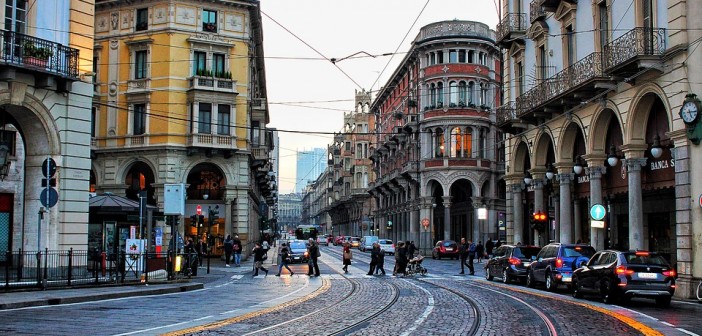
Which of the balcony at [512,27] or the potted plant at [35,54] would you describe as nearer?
the potted plant at [35,54]

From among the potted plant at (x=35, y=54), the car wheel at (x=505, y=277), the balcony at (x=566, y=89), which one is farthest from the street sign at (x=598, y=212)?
the potted plant at (x=35, y=54)

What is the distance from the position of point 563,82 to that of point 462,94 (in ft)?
113

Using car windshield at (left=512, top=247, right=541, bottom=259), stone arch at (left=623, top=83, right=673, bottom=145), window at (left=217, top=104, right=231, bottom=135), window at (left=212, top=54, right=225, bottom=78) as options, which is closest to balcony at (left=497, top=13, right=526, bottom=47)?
car windshield at (left=512, top=247, right=541, bottom=259)

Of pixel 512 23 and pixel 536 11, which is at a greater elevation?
pixel 512 23

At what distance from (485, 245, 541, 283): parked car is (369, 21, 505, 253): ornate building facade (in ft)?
104

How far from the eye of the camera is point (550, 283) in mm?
25734

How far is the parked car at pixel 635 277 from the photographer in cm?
1972

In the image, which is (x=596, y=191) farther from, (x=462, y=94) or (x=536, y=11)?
(x=462, y=94)

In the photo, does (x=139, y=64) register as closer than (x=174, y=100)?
No

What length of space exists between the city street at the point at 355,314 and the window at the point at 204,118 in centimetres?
2454

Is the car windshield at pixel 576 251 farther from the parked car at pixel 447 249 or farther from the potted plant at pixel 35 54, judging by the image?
the parked car at pixel 447 249

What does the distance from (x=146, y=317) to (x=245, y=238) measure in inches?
1396

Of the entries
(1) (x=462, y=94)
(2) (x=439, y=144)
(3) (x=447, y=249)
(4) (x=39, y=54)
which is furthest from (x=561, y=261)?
(2) (x=439, y=144)

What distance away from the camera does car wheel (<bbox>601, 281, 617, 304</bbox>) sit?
20.2 meters
